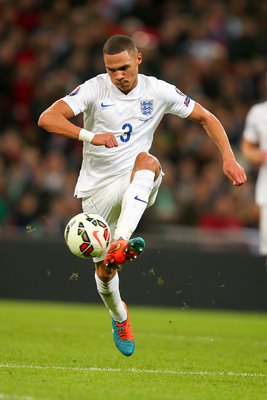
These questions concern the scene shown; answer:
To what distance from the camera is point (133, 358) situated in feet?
29.2

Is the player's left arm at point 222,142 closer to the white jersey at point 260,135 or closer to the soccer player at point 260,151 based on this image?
the soccer player at point 260,151

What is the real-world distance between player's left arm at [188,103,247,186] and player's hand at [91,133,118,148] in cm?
98

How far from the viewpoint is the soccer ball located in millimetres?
7914

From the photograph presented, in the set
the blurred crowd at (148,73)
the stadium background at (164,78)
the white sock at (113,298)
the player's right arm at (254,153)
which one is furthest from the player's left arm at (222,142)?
the blurred crowd at (148,73)

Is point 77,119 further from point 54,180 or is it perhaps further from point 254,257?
point 254,257

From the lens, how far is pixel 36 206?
1577cm

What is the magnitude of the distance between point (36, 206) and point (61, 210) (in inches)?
15.4

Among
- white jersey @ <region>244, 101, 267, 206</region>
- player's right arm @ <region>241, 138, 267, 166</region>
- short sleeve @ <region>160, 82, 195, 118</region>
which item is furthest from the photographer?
white jersey @ <region>244, 101, 267, 206</region>

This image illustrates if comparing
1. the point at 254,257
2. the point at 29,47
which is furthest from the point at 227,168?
the point at 29,47

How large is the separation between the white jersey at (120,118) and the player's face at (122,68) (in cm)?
15

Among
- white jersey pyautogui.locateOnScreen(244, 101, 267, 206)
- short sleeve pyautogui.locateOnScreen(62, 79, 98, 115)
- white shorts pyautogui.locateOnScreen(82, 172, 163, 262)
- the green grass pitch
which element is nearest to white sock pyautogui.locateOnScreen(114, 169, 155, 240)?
white shorts pyautogui.locateOnScreen(82, 172, 163, 262)

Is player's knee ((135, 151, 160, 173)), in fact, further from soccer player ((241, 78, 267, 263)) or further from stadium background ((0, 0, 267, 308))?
stadium background ((0, 0, 267, 308))

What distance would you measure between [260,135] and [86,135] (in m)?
3.63

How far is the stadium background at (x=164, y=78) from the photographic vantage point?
1584cm
